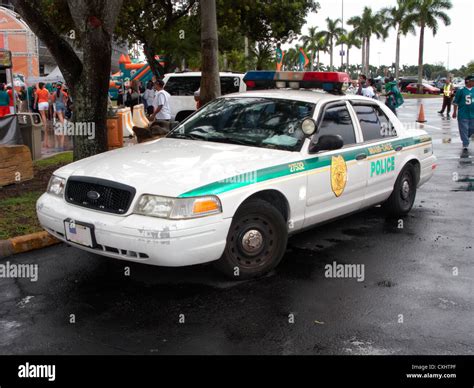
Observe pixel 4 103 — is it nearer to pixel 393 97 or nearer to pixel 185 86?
pixel 185 86

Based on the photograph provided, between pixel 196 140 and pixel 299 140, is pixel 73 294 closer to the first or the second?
pixel 196 140

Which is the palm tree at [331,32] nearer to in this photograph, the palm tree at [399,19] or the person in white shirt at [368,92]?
the palm tree at [399,19]

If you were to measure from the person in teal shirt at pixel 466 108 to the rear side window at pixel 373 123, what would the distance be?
7675 millimetres

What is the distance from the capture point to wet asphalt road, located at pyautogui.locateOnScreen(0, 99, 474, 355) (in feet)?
13.3

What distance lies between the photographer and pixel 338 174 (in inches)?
239

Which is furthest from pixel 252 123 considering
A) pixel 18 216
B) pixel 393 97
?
pixel 393 97

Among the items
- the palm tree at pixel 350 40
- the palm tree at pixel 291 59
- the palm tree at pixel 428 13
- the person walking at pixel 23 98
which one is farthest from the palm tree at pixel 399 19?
the person walking at pixel 23 98

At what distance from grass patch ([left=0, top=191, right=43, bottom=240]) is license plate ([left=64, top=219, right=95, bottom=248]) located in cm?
155

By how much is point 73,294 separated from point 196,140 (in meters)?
2.02

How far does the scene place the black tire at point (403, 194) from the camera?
7.33 metres

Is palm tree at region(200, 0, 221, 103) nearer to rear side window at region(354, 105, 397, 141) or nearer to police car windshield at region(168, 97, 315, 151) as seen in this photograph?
rear side window at region(354, 105, 397, 141)
